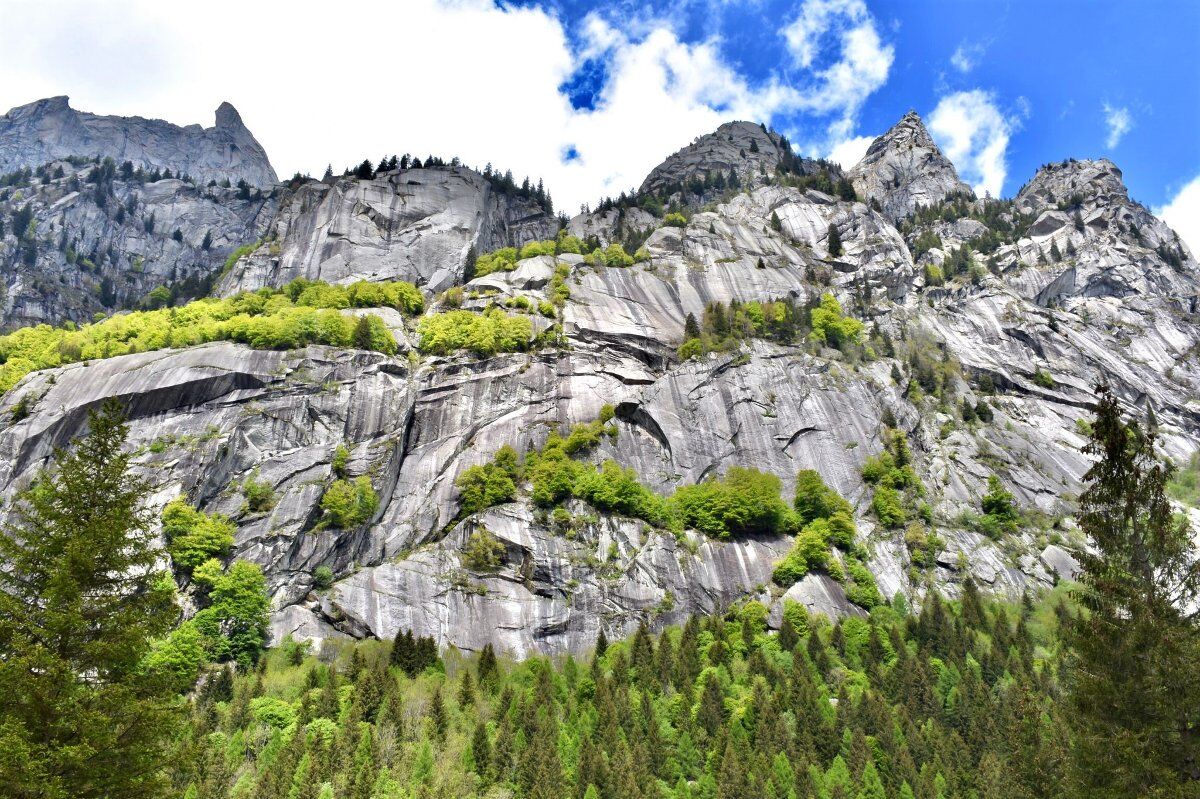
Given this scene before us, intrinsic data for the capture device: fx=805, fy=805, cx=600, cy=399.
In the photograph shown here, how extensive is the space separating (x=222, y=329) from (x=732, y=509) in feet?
206

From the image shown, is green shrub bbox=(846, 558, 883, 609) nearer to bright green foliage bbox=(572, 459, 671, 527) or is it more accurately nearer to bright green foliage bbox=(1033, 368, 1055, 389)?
bright green foliage bbox=(572, 459, 671, 527)

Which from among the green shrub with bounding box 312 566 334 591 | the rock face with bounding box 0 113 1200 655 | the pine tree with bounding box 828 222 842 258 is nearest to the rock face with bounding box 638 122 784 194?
the pine tree with bounding box 828 222 842 258

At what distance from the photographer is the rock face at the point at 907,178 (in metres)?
184

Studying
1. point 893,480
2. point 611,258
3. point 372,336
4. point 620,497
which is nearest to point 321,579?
point 620,497

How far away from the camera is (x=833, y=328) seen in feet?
366

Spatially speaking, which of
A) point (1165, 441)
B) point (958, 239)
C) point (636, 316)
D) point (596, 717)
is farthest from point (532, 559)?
point (958, 239)

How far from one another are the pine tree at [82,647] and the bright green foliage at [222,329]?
70.8m

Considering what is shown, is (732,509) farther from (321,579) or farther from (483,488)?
(321,579)

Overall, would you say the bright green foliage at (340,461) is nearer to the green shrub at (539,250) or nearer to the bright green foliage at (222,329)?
the bright green foliage at (222,329)

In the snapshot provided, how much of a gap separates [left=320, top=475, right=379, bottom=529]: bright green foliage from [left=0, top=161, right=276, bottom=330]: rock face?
77.4 meters

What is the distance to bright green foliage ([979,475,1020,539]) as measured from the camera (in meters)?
85.2

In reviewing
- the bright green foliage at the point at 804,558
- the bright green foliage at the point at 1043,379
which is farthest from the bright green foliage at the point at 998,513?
the bright green foliage at the point at 1043,379

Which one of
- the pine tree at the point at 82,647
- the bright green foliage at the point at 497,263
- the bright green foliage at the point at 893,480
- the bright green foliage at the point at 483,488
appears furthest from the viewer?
the bright green foliage at the point at 497,263

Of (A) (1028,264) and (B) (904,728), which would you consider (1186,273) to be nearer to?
(A) (1028,264)
